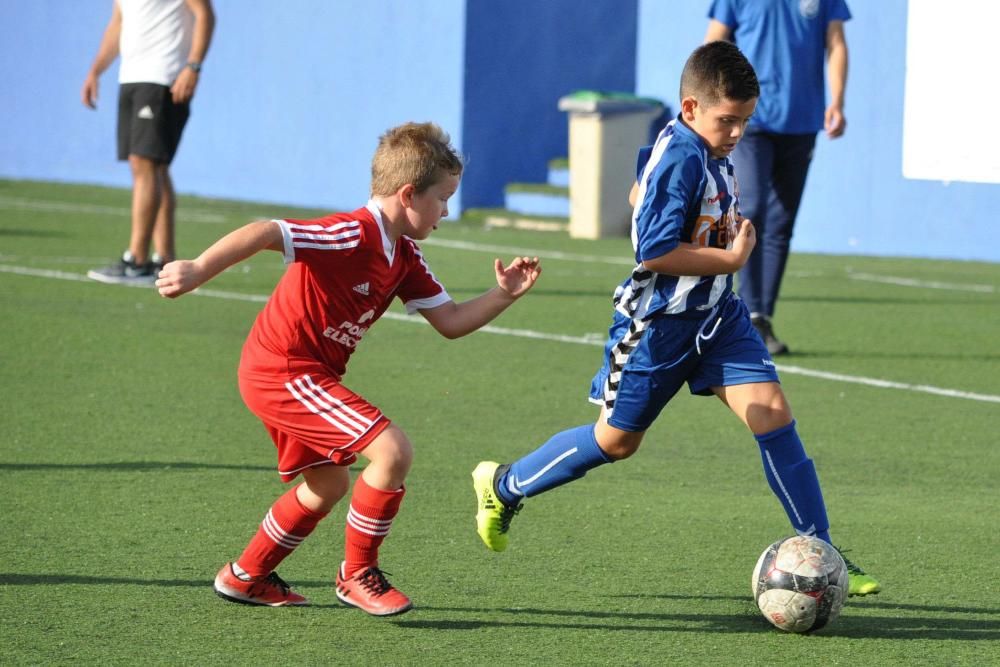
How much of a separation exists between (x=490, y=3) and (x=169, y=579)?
1457 cm

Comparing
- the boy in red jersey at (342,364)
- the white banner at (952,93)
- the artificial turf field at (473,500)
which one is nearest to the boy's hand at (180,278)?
the boy in red jersey at (342,364)

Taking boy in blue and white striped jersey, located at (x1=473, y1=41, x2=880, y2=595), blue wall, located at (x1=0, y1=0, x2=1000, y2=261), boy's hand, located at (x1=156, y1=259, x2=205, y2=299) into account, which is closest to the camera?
boy's hand, located at (x1=156, y1=259, x2=205, y2=299)

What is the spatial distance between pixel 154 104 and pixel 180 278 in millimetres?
7385

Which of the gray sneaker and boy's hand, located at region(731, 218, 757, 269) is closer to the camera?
boy's hand, located at region(731, 218, 757, 269)

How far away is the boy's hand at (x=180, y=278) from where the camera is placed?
3.91 metres

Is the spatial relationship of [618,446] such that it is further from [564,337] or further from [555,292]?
[555,292]

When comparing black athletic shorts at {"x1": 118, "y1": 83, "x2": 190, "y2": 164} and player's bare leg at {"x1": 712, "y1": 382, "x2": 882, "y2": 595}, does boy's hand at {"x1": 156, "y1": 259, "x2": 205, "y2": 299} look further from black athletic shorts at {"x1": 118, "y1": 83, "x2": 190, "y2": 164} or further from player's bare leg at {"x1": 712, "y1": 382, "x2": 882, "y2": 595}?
black athletic shorts at {"x1": 118, "y1": 83, "x2": 190, "y2": 164}

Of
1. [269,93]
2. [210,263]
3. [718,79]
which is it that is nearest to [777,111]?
[718,79]

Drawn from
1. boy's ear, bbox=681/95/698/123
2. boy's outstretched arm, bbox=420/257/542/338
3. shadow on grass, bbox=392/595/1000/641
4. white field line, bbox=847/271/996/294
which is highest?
boy's ear, bbox=681/95/698/123

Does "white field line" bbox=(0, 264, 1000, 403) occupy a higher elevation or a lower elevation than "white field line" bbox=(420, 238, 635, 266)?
lower

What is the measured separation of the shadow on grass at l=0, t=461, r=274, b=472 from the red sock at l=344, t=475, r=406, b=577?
1.72 meters

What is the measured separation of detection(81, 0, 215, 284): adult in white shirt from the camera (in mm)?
10906

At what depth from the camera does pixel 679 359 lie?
15.3ft

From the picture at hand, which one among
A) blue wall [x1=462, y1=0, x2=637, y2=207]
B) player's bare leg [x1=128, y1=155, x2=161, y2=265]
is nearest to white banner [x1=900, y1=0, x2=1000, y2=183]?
player's bare leg [x1=128, y1=155, x2=161, y2=265]
